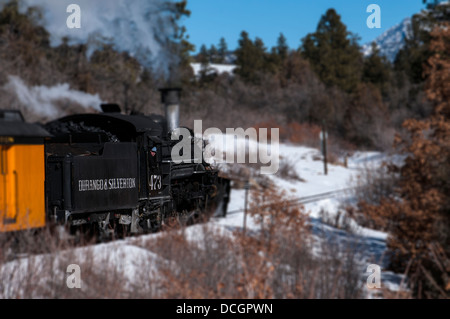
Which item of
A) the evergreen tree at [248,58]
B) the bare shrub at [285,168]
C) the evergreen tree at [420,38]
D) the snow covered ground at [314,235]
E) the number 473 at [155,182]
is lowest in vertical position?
the snow covered ground at [314,235]

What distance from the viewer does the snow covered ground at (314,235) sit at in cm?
3064

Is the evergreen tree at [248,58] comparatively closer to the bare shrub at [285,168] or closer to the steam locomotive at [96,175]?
the bare shrub at [285,168]

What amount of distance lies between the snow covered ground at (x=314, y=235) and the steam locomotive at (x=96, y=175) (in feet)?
11.6

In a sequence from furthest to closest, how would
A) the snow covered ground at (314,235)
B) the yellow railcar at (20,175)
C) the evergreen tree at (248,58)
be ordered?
the evergreen tree at (248,58)
the snow covered ground at (314,235)
the yellow railcar at (20,175)

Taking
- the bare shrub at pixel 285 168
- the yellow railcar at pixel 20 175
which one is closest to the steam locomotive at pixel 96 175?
the yellow railcar at pixel 20 175

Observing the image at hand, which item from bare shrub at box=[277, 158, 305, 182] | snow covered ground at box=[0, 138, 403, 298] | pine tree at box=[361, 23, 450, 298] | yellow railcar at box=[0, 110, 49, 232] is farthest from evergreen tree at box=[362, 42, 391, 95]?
yellow railcar at box=[0, 110, 49, 232]

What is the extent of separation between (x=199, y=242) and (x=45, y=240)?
1238cm

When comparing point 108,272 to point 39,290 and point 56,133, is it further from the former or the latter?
point 56,133

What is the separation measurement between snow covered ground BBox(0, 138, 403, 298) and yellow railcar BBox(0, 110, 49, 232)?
12.6 ft


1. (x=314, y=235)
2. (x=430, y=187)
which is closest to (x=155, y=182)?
(x=430, y=187)

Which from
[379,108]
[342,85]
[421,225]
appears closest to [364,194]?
[379,108]

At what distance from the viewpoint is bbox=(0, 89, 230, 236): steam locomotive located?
60.4 inches

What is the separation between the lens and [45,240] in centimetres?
2956
